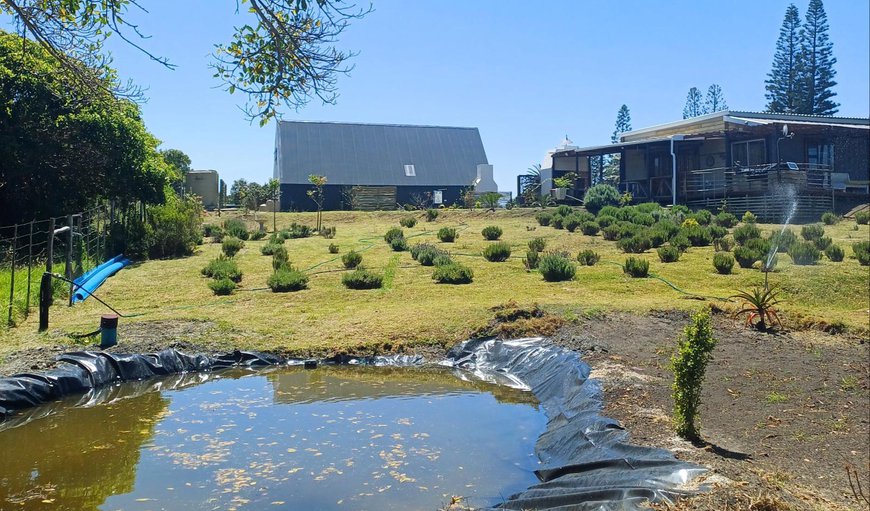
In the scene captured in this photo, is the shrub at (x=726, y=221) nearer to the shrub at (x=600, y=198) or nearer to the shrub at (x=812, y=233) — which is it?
the shrub at (x=812, y=233)

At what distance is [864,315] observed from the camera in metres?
13.5

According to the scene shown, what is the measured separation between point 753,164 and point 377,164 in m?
23.6

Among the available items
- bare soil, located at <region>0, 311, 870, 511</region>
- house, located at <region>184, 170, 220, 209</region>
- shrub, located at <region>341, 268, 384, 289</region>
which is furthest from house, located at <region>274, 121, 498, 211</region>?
bare soil, located at <region>0, 311, 870, 511</region>

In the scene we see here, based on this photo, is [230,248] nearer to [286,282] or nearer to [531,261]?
[286,282]

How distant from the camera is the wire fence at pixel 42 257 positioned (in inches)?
523

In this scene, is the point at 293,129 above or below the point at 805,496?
above

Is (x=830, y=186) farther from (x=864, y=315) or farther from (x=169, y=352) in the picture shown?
A: (x=169, y=352)

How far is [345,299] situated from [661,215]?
16.1m

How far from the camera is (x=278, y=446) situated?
796 cm

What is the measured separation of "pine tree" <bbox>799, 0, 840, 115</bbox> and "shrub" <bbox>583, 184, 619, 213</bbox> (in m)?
20.6

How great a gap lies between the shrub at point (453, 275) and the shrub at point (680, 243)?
6.78 meters

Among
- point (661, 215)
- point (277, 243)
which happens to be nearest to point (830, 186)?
point (661, 215)

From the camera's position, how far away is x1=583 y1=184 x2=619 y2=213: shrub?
33.2 meters

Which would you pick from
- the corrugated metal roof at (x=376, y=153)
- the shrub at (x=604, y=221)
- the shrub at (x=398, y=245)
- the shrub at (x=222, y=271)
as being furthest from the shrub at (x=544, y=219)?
the corrugated metal roof at (x=376, y=153)
